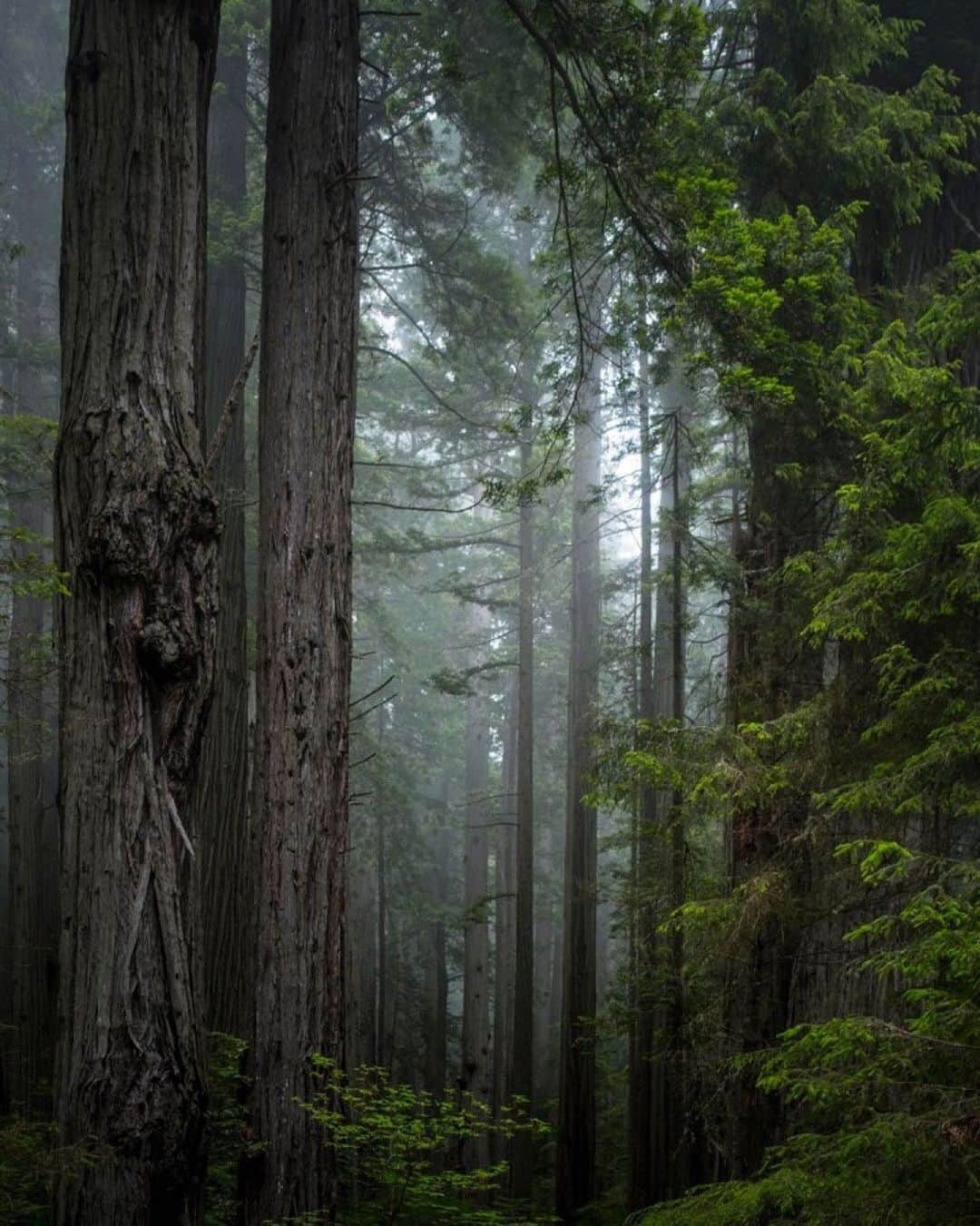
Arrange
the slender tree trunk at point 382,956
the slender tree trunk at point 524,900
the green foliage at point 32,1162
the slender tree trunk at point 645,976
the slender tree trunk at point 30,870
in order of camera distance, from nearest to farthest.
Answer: the green foliage at point 32,1162 < the slender tree trunk at point 645,976 < the slender tree trunk at point 30,870 < the slender tree trunk at point 524,900 < the slender tree trunk at point 382,956

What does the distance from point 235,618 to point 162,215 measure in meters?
5.74

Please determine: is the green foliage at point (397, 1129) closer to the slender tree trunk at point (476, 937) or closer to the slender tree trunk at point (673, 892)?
the slender tree trunk at point (673, 892)

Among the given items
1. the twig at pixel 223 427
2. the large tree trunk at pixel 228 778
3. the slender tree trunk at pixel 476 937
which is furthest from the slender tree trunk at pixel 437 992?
the twig at pixel 223 427

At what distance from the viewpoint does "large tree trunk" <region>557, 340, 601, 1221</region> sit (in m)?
13.4

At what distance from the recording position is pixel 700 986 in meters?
8.70

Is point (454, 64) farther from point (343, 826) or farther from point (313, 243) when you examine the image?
point (343, 826)

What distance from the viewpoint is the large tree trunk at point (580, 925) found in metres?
13.4

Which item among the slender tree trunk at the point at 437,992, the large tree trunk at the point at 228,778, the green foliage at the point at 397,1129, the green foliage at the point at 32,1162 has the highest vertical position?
the large tree trunk at the point at 228,778

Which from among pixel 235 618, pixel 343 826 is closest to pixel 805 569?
pixel 343 826

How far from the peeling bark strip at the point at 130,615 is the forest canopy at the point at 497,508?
0.05 feet

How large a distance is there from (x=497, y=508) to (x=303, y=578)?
11.0ft

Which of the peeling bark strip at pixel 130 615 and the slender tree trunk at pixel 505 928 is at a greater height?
the peeling bark strip at pixel 130 615

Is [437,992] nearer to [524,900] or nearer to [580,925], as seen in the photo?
[524,900]

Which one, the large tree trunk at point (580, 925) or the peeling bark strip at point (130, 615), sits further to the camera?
the large tree trunk at point (580, 925)
